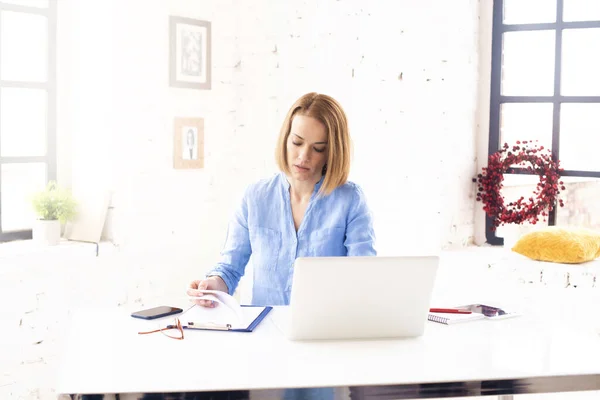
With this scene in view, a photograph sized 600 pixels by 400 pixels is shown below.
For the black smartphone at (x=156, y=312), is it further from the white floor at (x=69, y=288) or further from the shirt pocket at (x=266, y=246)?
the white floor at (x=69, y=288)

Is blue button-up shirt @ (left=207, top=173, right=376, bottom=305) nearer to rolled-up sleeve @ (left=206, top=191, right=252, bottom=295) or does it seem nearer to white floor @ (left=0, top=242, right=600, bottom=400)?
rolled-up sleeve @ (left=206, top=191, right=252, bottom=295)

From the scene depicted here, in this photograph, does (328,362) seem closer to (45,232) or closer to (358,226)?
(358,226)

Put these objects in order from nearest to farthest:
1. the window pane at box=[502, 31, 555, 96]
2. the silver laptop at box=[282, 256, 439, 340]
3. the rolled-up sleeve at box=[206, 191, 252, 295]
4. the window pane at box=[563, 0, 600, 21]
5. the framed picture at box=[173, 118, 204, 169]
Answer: the silver laptop at box=[282, 256, 439, 340] → the rolled-up sleeve at box=[206, 191, 252, 295] → the framed picture at box=[173, 118, 204, 169] → the window pane at box=[563, 0, 600, 21] → the window pane at box=[502, 31, 555, 96]

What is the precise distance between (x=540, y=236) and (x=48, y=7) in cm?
266

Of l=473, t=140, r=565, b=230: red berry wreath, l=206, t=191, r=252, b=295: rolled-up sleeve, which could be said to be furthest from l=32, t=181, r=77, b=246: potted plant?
l=473, t=140, r=565, b=230: red berry wreath

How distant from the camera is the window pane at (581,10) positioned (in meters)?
3.92

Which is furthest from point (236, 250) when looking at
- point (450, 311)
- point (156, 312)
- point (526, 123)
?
point (526, 123)

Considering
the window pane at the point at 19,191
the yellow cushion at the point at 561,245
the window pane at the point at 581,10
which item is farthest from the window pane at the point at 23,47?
the window pane at the point at 581,10

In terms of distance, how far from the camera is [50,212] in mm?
3225

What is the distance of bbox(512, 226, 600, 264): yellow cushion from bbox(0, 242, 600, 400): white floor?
0.13 m

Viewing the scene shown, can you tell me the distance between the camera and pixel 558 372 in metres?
1.69

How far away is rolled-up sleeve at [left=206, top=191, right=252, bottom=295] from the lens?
8.39 ft

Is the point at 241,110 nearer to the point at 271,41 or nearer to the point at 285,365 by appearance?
the point at 271,41

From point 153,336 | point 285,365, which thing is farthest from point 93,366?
point 285,365
